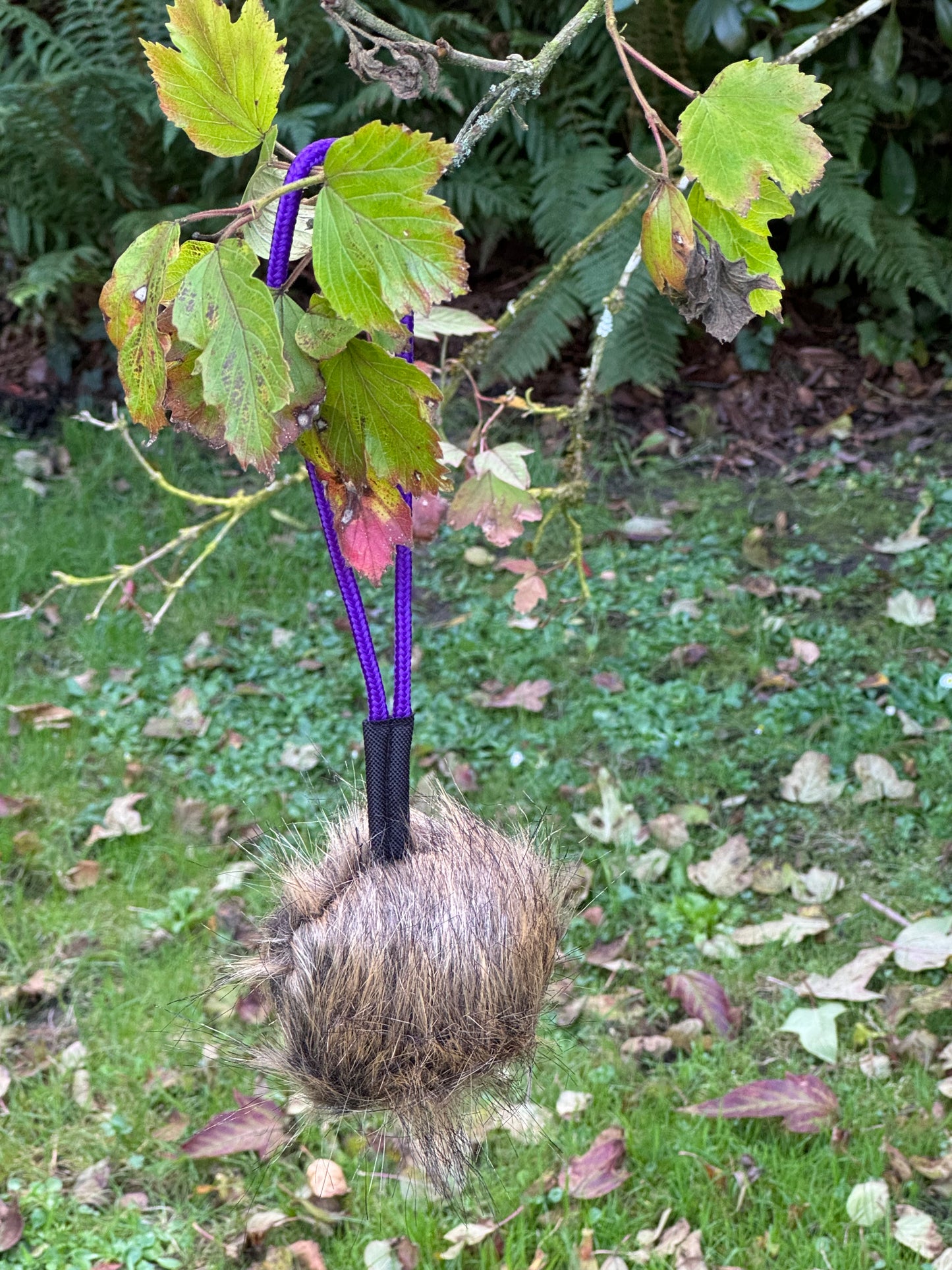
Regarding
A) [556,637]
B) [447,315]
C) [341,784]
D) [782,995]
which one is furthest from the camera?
[556,637]

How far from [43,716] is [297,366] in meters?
2.76

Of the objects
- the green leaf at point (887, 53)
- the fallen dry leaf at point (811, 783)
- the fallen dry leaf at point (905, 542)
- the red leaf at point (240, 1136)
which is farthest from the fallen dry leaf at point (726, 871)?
the green leaf at point (887, 53)

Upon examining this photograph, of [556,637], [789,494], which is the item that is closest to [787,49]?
[789,494]

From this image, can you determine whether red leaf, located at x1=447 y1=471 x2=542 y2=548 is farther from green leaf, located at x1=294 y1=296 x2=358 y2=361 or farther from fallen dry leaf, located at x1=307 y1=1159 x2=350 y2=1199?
fallen dry leaf, located at x1=307 y1=1159 x2=350 y2=1199

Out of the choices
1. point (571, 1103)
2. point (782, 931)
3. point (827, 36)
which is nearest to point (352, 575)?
point (827, 36)

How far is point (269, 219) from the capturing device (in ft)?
2.91

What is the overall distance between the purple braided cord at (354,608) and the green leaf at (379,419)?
→ 5 centimetres

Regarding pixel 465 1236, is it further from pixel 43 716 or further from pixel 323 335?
pixel 43 716

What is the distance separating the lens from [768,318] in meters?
4.24

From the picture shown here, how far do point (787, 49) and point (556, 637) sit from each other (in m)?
1.98

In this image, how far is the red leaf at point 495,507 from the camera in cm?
146

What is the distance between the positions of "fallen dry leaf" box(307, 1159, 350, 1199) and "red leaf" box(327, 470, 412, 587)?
5.00ft

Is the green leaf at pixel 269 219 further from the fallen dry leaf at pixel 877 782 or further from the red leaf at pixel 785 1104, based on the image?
the fallen dry leaf at pixel 877 782

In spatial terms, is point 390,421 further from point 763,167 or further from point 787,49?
point 787,49
